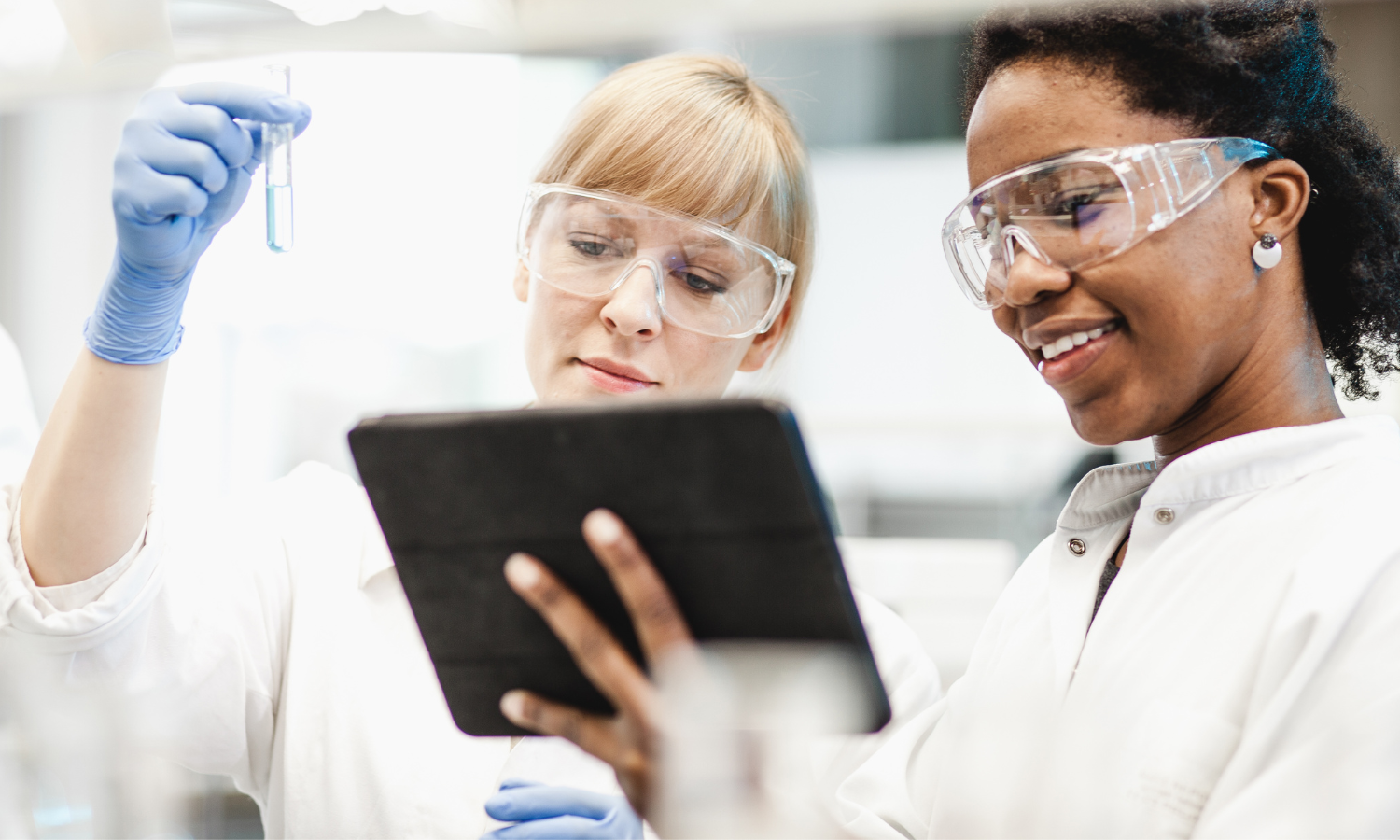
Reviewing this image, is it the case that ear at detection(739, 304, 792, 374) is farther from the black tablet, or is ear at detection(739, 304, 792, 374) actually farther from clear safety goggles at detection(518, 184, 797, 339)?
the black tablet

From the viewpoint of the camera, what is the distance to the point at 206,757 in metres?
1.20

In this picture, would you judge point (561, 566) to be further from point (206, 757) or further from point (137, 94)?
point (137, 94)

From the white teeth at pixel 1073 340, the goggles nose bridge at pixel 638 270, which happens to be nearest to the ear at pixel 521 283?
the goggles nose bridge at pixel 638 270

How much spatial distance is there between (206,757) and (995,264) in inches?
43.6

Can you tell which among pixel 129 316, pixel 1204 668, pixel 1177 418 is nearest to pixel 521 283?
pixel 129 316

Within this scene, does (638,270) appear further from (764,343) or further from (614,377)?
(764,343)

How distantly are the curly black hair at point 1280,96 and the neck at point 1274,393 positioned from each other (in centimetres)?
8

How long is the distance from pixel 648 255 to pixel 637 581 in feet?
2.19

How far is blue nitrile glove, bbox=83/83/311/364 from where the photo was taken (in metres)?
0.96

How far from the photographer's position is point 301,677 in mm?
1241

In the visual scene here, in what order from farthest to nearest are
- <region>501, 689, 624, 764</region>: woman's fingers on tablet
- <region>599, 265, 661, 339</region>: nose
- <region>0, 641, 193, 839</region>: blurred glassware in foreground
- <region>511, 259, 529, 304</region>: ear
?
<region>511, 259, 529, 304</region>: ear, <region>599, 265, 661, 339</region>: nose, <region>0, 641, 193, 839</region>: blurred glassware in foreground, <region>501, 689, 624, 764</region>: woman's fingers on tablet

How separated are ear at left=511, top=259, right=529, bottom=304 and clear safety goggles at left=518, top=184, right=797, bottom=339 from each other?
126mm

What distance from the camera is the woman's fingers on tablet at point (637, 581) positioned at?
0.71 m

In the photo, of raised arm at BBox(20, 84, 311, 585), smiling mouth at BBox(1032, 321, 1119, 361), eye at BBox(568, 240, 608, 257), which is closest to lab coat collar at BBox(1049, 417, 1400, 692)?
smiling mouth at BBox(1032, 321, 1119, 361)
